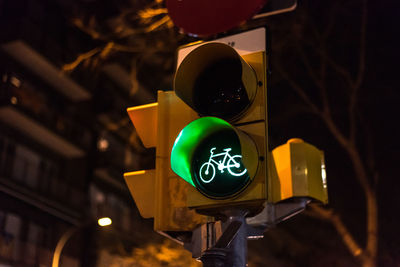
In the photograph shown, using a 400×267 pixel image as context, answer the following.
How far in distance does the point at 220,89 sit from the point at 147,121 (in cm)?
60

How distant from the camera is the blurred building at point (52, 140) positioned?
24.5 m

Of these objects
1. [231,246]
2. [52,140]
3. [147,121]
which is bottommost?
[231,246]

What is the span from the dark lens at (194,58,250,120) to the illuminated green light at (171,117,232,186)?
16 centimetres

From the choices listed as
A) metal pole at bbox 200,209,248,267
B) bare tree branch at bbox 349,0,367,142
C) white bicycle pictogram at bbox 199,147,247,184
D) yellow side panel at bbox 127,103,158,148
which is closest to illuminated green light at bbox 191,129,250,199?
white bicycle pictogram at bbox 199,147,247,184

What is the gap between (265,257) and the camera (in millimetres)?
28453

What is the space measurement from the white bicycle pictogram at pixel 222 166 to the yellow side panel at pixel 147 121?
63 centimetres

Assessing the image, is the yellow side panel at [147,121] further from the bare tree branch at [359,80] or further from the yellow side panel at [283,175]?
the bare tree branch at [359,80]

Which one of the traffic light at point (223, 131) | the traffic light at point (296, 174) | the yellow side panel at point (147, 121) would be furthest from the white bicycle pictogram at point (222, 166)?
the yellow side panel at point (147, 121)

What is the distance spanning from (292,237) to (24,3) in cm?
1712

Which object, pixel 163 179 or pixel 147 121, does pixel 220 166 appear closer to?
pixel 163 179

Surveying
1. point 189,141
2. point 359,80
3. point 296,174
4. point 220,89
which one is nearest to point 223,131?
point 189,141

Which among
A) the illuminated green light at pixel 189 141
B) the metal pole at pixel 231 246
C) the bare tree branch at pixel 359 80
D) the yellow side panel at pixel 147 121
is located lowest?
the metal pole at pixel 231 246

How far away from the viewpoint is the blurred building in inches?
965

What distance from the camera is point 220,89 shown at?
3545 mm
